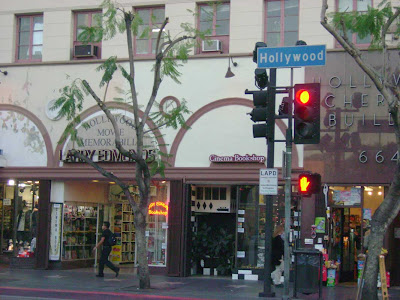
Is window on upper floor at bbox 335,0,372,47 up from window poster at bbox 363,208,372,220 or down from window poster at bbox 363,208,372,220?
up

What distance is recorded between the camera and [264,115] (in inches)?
566

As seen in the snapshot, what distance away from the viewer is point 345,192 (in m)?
19.6

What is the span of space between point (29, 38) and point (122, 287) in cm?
1040

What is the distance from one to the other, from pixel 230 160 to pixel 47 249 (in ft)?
23.2

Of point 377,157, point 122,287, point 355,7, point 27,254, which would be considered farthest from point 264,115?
point 27,254

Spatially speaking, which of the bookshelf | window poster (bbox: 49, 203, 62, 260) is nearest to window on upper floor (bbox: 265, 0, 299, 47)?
the bookshelf

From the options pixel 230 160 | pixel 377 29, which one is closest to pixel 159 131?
pixel 230 160

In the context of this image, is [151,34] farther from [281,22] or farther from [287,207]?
[287,207]

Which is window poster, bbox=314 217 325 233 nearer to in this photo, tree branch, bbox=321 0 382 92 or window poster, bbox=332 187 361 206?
window poster, bbox=332 187 361 206

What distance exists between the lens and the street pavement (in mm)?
16109

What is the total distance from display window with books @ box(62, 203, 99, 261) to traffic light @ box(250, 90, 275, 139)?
33.3 ft

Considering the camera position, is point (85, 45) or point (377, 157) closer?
point (377, 157)

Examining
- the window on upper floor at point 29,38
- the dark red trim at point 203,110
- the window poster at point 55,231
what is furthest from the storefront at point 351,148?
the window on upper floor at point 29,38

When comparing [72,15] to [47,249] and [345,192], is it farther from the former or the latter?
[345,192]
